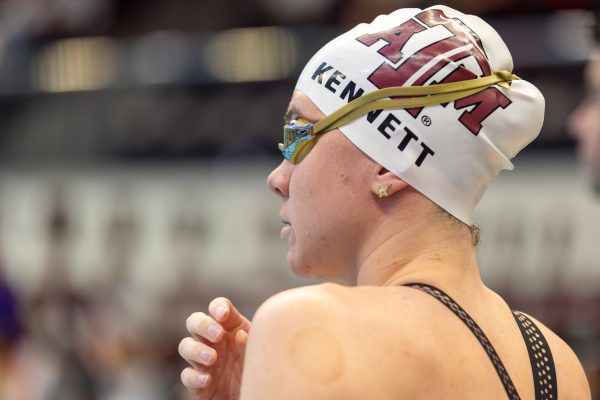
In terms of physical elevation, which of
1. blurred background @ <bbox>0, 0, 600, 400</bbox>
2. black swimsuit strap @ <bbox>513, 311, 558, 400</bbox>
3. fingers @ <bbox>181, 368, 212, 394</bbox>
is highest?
black swimsuit strap @ <bbox>513, 311, 558, 400</bbox>

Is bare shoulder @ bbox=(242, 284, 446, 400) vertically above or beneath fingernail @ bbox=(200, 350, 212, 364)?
above

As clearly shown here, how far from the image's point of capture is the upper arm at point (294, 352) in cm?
185

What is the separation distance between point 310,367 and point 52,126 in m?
8.20

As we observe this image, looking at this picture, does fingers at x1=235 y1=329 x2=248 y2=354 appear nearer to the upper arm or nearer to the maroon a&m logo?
the upper arm

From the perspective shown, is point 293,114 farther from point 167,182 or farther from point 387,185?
point 167,182

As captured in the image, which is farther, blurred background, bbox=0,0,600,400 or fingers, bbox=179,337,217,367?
blurred background, bbox=0,0,600,400

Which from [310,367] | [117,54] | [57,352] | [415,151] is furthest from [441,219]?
[117,54]

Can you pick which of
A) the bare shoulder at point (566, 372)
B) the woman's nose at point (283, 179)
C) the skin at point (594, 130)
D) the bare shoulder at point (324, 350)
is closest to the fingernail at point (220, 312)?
the woman's nose at point (283, 179)

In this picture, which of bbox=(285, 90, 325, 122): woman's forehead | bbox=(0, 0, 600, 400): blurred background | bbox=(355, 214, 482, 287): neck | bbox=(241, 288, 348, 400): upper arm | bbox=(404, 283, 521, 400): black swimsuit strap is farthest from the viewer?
bbox=(0, 0, 600, 400): blurred background

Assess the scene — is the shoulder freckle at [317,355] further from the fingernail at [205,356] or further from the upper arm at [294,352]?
the fingernail at [205,356]

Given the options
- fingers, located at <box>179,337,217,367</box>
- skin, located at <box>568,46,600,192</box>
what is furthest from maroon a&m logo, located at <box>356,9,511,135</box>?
skin, located at <box>568,46,600,192</box>

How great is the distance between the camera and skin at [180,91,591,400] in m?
1.88

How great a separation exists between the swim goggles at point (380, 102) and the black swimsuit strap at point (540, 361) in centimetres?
51

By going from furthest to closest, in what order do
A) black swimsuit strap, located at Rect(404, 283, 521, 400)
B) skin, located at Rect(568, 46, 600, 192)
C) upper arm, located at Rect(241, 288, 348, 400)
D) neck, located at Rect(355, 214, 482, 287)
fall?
skin, located at Rect(568, 46, 600, 192)
neck, located at Rect(355, 214, 482, 287)
black swimsuit strap, located at Rect(404, 283, 521, 400)
upper arm, located at Rect(241, 288, 348, 400)
